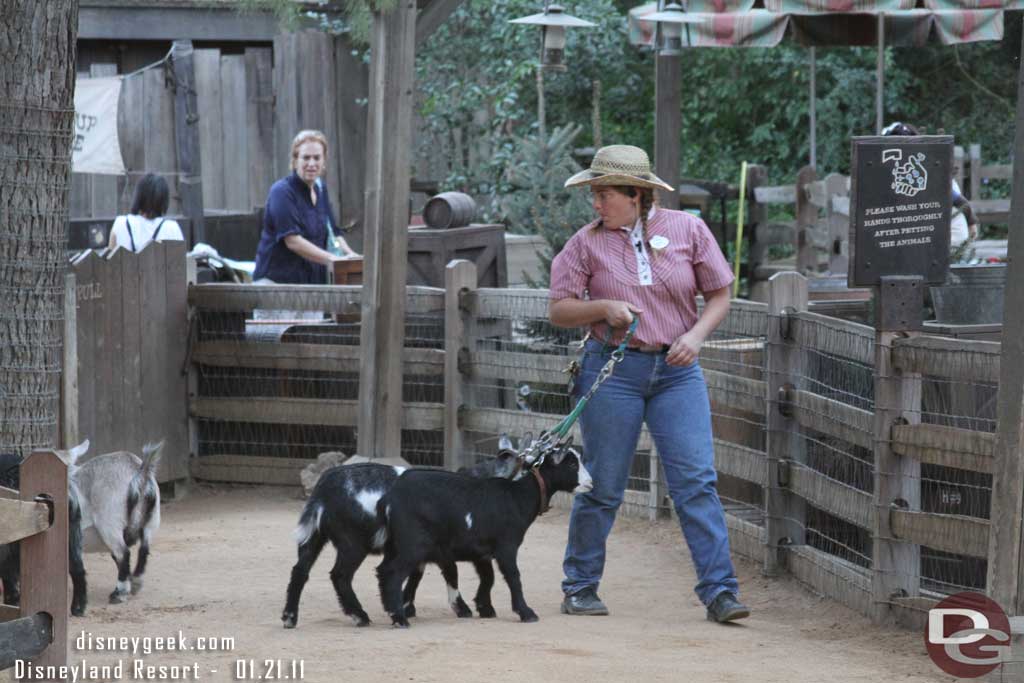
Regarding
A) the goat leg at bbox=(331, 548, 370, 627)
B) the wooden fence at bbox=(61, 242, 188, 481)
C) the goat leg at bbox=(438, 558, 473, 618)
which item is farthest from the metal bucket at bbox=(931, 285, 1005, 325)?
the wooden fence at bbox=(61, 242, 188, 481)

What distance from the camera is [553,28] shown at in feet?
33.3

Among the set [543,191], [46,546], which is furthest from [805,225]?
[46,546]

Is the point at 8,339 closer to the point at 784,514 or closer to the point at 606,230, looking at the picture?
the point at 606,230

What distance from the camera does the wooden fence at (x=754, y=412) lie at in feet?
19.9

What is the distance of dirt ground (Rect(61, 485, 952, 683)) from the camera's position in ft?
17.2

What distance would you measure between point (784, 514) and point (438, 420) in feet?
8.81

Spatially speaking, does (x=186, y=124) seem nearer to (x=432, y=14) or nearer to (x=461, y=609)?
(x=432, y=14)

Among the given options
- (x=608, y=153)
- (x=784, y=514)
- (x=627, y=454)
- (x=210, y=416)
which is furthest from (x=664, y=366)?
(x=210, y=416)

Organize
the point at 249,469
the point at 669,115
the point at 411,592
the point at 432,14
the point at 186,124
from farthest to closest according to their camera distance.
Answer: the point at 186,124 → the point at 669,115 → the point at 249,469 → the point at 432,14 → the point at 411,592

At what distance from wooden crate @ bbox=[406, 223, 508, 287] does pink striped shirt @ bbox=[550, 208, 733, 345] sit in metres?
3.59

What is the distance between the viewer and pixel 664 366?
6.14 metres

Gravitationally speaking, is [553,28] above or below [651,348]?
above

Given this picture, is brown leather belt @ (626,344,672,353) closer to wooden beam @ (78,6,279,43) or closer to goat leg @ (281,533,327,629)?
goat leg @ (281,533,327,629)

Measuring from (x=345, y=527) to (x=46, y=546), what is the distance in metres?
2.07
